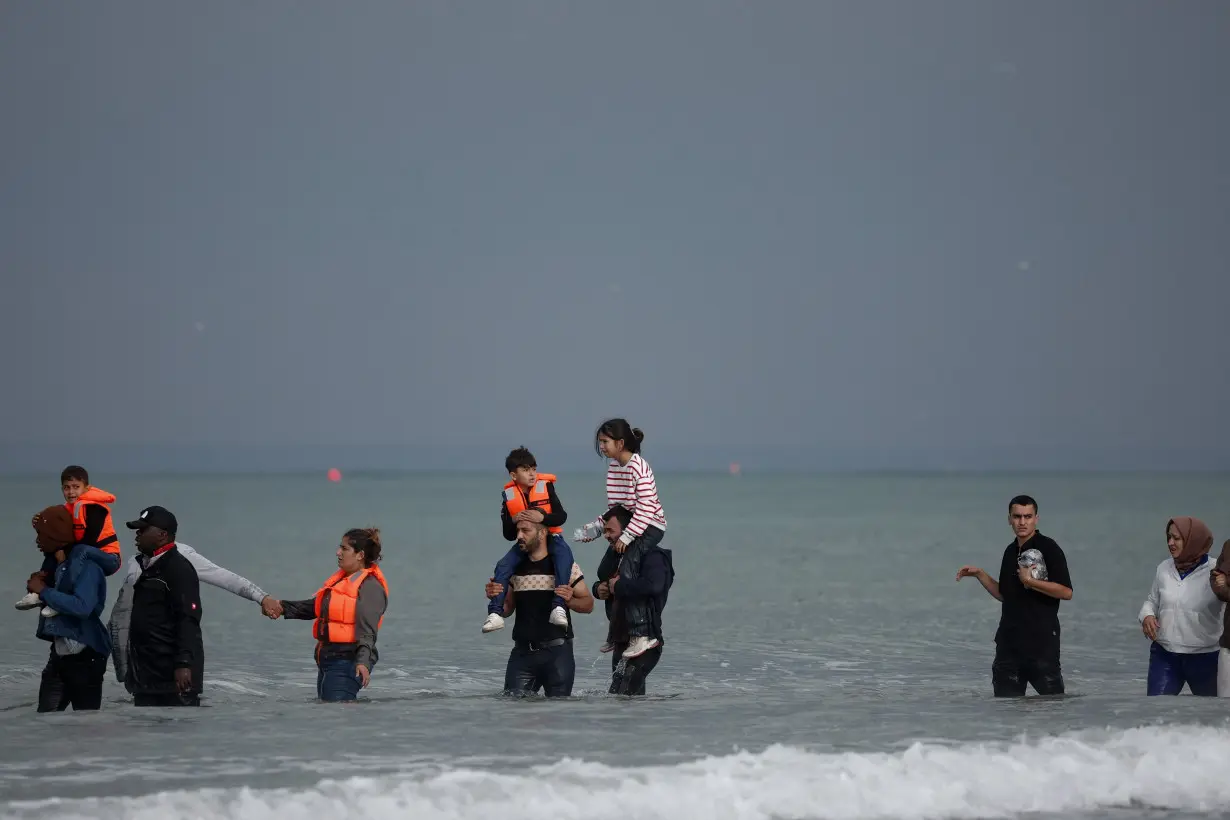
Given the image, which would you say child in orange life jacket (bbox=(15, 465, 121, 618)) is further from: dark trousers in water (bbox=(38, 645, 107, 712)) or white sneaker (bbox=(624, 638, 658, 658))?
white sneaker (bbox=(624, 638, 658, 658))

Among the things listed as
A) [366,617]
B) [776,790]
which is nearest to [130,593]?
[366,617]

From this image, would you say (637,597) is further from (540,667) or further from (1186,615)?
(1186,615)

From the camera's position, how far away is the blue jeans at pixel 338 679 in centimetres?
932

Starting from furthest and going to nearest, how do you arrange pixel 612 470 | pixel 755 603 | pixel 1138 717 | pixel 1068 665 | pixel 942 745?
pixel 755 603 → pixel 1068 665 → pixel 612 470 → pixel 1138 717 → pixel 942 745

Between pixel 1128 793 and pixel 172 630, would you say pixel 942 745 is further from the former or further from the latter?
pixel 172 630

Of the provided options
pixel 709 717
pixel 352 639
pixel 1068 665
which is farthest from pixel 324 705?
pixel 1068 665

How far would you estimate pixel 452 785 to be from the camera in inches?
270

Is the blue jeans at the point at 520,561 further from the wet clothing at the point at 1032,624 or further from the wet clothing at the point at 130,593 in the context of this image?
the wet clothing at the point at 1032,624

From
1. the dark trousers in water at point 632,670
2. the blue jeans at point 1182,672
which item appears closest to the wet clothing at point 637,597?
the dark trousers in water at point 632,670

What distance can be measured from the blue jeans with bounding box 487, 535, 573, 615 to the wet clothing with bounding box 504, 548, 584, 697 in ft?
0.10

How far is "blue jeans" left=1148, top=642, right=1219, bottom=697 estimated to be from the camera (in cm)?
920

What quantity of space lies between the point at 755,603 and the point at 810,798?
17755 millimetres

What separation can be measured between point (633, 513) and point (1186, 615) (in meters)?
3.57

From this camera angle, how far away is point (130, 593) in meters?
9.20
